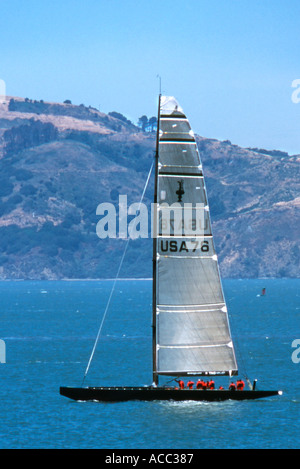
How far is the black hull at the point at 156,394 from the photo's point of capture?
5303 centimetres

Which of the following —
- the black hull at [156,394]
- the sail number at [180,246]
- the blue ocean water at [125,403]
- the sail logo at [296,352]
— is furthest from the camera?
the sail logo at [296,352]

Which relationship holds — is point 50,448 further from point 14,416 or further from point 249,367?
point 249,367

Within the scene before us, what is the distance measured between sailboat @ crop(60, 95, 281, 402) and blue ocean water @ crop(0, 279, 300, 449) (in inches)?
61.5

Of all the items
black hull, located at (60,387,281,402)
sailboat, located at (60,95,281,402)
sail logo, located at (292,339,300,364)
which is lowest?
sail logo, located at (292,339,300,364)

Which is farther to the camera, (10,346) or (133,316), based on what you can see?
(133,316)

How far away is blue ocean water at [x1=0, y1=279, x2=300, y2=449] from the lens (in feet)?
167

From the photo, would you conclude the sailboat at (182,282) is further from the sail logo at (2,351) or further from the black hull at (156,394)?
the sail logo at (2,351)

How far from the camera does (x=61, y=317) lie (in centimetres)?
15012

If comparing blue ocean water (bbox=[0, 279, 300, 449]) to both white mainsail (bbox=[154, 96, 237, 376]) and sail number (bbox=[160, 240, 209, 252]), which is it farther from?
sail number (bbox=[160, 240, 209, 252])

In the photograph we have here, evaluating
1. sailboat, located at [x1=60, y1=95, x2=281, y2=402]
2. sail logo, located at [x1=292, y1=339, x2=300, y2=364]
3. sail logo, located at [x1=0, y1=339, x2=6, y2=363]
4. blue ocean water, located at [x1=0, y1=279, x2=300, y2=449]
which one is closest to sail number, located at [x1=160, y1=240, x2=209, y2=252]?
sailboat, located at [x1=60, y1=95, x2=281, y2=402]

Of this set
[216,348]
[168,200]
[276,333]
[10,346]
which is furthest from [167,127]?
[276,333]

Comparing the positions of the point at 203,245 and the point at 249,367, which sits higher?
the point at 203,245

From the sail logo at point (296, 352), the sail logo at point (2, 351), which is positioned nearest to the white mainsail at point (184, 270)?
the sail logo at point (296, 352)
